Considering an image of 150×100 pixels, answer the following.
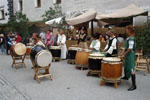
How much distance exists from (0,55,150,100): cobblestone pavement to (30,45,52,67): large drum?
66 cm

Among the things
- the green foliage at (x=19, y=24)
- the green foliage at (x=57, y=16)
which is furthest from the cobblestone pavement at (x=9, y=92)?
the green foliage at (x=19, y=24)

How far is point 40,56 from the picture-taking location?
20.3 feet

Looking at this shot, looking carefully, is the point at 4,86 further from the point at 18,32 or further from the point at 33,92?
the point at 18,32

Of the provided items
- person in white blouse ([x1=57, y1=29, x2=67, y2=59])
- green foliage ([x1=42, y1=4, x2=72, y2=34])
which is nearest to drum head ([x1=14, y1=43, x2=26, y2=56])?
person in white blouse ([x1=57, y1=29, x2=67, y2=59])

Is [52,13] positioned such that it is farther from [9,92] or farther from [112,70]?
[112,70]

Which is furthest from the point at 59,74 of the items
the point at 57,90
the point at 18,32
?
the point at 18,32

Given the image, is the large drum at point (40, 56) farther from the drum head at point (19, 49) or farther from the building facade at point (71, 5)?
the building facade at point (71, 5)

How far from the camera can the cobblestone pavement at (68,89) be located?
4.98 meters

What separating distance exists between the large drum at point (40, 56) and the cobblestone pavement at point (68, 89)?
0.66 m

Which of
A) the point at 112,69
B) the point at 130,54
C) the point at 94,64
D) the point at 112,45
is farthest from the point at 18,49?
the point at 130,54

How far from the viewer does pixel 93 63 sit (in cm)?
677

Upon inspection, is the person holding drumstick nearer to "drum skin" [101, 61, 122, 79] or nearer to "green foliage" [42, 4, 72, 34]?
"drum skin" [101, 61, 122, 79]

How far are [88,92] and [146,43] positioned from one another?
13.3 feet

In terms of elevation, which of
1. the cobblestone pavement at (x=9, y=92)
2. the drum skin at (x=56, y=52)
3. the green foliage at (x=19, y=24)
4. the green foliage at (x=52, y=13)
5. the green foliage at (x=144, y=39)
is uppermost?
the green foliage at (x=52, y=13)
